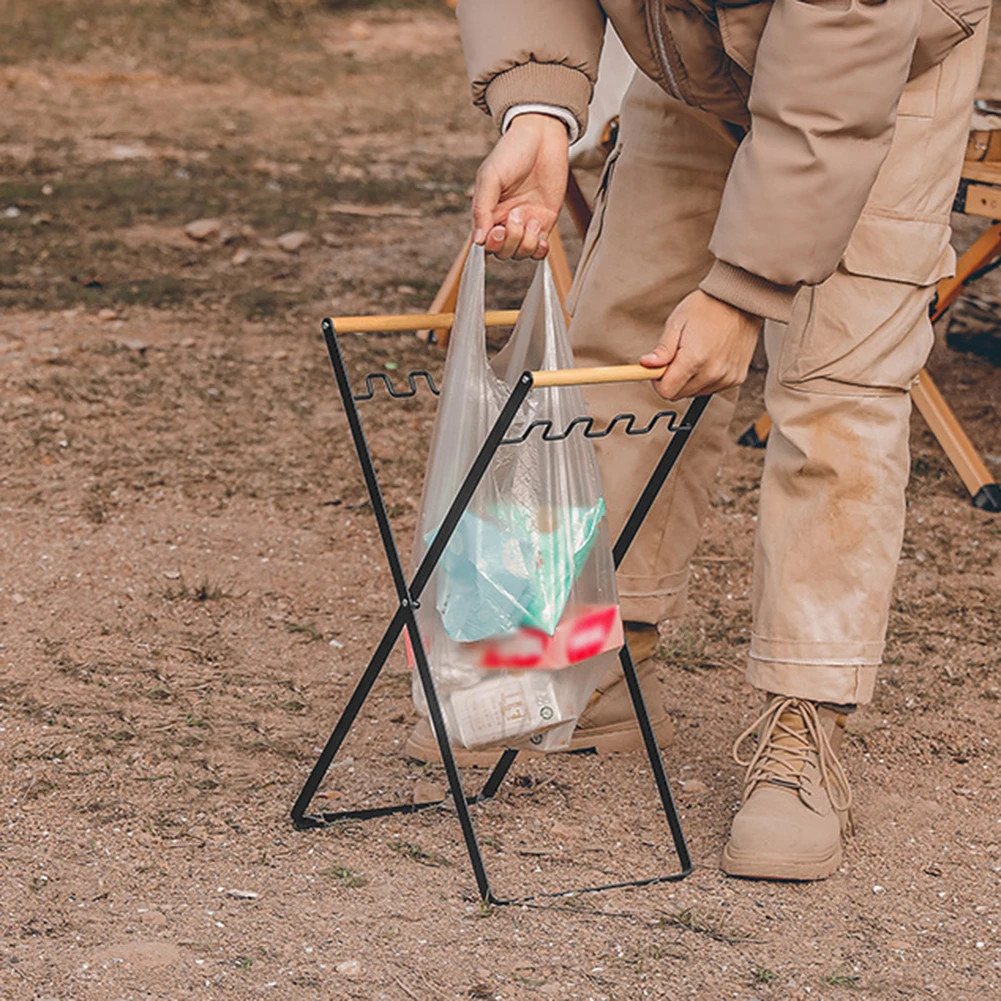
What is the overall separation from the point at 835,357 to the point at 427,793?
88 centimetres

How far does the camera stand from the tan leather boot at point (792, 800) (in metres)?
2.15

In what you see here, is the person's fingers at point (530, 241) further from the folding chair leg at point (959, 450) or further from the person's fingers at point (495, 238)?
the folding chair leg at point (959, 450)

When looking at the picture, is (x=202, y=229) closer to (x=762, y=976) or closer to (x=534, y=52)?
(x=534, y=52)


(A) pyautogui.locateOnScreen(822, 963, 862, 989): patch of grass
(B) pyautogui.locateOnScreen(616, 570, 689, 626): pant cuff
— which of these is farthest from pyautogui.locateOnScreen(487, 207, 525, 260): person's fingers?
(A) pyautogui.locateOnScreen(822, 963, 862, 989): patch of grass

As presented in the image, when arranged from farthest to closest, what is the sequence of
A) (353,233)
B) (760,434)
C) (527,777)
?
(353,233) → (760,434) → (527,777)

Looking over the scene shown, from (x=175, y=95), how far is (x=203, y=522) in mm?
5018

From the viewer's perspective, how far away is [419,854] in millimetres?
2191

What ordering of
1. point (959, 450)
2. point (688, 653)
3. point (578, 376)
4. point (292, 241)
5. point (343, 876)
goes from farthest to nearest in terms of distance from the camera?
point (292, 241) < point (959, 450) < point (688, 653) < point (343, 876) < point (578, 376)

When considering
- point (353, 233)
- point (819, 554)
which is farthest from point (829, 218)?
point (353, 233)

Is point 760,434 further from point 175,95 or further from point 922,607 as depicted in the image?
point 175,95

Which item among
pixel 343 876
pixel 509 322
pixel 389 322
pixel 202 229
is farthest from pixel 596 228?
pixel 202 229

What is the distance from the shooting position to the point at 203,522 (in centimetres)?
343

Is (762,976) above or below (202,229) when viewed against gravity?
above

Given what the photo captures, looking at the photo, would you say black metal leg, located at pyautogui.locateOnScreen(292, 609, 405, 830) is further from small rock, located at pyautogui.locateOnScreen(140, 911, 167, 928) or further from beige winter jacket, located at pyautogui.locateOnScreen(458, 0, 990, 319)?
beige winter jacket, located at pyautogui.locateOnScreen(458, 0, 990, 319)
